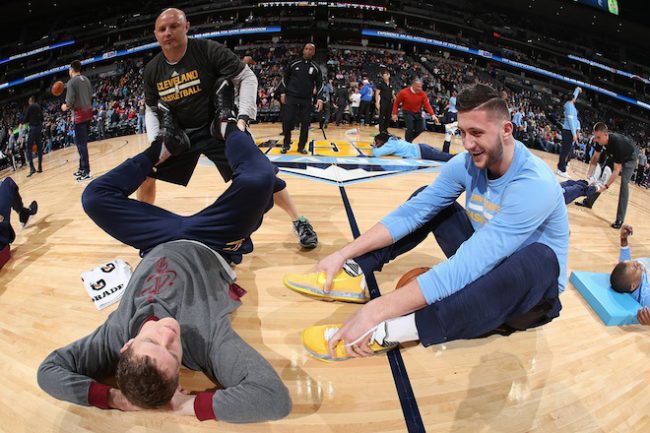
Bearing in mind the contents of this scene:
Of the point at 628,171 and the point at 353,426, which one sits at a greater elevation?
the point at 628,171

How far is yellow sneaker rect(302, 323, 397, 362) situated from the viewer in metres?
1.71

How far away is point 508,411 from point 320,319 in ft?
3.28

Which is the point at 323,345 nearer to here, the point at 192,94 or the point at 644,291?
the point at 192,94

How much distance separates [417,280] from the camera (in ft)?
5.01

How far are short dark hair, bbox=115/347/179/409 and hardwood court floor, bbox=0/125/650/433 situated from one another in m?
0.24

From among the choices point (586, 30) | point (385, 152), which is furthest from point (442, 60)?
point (385, 152)

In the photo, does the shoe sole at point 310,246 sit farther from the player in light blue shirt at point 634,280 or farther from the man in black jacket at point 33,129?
the man in black jacket at point 33,129

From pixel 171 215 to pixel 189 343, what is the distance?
74cm

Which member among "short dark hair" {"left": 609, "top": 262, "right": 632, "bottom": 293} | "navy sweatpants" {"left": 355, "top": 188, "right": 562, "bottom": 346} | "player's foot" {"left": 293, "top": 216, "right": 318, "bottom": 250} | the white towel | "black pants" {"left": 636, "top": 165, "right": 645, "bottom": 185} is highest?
"navy sweatpants" {"left": 355, "top": 188, "right": 562, "bottom": 346}

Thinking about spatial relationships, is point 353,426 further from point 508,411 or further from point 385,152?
point 385,152

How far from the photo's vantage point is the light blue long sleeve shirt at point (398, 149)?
6.20 meters

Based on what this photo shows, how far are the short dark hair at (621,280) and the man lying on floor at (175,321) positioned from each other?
233 centimetres

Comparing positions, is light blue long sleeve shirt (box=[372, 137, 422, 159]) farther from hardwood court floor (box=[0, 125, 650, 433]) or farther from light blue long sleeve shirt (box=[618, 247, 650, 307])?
light blue long sleeve shirt (box=[618, 247, 650, 307])

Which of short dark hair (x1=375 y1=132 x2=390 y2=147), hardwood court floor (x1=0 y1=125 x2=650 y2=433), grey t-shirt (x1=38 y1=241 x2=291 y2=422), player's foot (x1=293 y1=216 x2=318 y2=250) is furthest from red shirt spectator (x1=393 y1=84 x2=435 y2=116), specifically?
grey t-shirt (x1=38 y1=241 x2=291 y2=422)
